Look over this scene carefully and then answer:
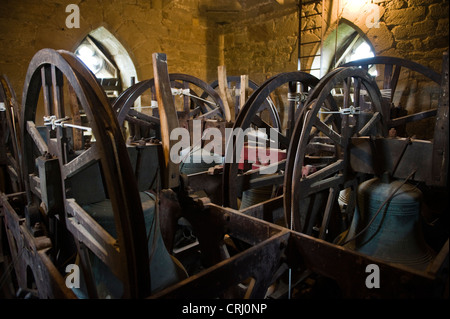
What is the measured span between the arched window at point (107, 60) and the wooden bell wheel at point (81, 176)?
5630 millimetres

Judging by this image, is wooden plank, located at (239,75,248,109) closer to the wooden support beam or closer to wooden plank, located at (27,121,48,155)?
the wooden support beam

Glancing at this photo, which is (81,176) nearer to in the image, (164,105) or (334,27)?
(164,105)

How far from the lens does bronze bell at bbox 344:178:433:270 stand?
8.59 ft

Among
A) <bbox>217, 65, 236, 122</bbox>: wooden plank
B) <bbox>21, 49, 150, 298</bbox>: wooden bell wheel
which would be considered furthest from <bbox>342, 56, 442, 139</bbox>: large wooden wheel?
<bbox>21, 49, 150, 298</bbox>: wooden bell wheel

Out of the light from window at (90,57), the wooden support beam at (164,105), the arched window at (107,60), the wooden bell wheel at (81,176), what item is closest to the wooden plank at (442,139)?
the wooden support beam at (164,105)

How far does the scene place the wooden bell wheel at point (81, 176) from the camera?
4.87 feet

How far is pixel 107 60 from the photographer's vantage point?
314 inches

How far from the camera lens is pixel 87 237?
1.84 metres

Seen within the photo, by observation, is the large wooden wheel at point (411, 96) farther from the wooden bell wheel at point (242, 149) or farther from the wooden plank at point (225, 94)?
the wooden plank at point (225, 94)

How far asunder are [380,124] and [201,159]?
245 cm

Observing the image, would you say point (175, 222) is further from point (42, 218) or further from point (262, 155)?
point (262, 155)

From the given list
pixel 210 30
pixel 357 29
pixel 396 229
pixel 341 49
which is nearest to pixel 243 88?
pixel 396 229

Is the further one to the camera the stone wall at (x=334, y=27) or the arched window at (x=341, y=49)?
the arched window at (x=341, y=49)
